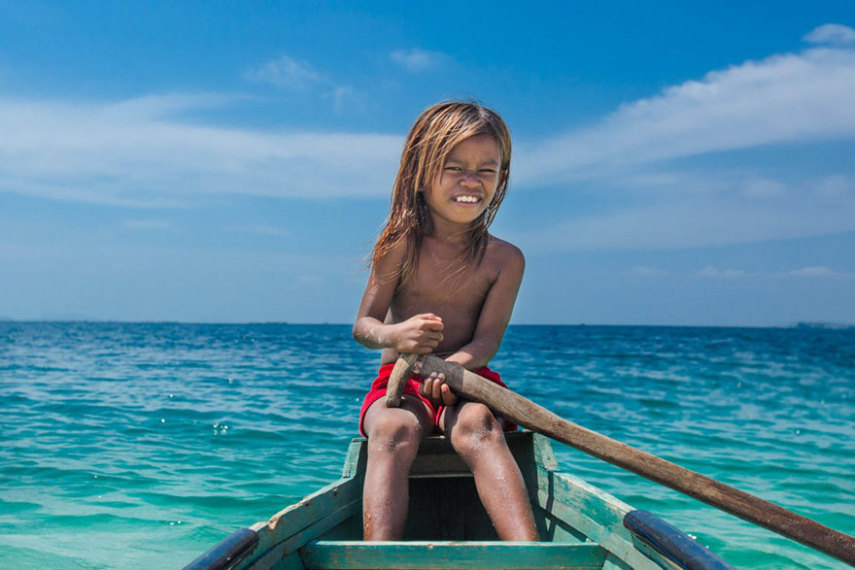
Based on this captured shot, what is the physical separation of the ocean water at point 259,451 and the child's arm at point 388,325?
2851mm

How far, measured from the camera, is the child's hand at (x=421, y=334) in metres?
2.15

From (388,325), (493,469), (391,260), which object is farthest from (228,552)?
(391,260)

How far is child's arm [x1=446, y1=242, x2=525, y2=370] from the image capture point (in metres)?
2.51

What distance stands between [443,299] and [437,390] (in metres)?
0.50

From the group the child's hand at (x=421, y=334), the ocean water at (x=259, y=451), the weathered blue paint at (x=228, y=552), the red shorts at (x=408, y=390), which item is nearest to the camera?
the weathered blue paint at (x=228, y=552)

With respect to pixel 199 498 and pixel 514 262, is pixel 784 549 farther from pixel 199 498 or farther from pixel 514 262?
pixel 199 498

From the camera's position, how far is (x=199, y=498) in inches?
224

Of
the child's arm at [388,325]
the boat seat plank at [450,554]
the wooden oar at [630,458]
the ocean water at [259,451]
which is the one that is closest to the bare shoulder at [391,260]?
the child's arm at [388,325]

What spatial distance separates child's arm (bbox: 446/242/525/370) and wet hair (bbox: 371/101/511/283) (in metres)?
0.11

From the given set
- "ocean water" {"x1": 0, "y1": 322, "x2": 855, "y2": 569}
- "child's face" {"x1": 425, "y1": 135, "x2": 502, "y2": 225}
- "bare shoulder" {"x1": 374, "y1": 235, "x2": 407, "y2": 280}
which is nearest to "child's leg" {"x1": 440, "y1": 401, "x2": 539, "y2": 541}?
"bare shoulder" {"x1": 374, "y1": 235, "x2": 407, "y2": 280}

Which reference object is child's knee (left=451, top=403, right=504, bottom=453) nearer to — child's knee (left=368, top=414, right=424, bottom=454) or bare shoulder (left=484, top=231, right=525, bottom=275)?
child's knee (left=368, top=414, right=424, bottom=454)

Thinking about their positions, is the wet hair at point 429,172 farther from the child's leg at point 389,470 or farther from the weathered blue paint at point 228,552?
the weathered blue paint at point 228,552

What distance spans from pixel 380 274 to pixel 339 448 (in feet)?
18.3

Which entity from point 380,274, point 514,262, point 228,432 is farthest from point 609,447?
point 228,432
